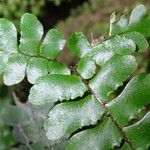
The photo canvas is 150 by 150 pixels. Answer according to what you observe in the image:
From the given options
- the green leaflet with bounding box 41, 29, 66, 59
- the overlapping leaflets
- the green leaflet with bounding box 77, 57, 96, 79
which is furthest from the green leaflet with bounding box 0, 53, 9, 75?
the green leaflet with bounding box 77, 57, 96, 79

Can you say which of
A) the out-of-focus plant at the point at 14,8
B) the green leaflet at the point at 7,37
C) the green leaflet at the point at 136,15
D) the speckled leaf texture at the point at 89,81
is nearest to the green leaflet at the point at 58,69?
the speckled leaf texture at the point at 89,81

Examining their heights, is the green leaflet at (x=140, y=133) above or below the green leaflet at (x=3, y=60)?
below

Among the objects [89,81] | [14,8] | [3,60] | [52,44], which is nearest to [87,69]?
[89,81]

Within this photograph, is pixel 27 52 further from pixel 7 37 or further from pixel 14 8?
pixel 14 8

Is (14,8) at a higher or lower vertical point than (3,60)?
lower

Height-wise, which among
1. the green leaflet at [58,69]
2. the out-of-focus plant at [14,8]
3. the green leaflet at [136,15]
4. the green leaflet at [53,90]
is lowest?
the out-of-focus plant at [14,8]

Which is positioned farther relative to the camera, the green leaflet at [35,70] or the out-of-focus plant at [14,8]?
the out-of-focus plant at [14,8]

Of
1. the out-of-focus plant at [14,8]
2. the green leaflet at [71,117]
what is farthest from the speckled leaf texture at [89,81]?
the out-of-focus plant at [14,8]

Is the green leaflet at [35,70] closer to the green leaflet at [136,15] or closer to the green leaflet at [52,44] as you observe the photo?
the green leaflet at [52,44]
